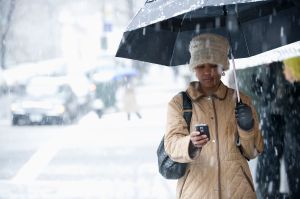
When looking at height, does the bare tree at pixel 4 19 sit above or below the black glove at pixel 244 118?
above

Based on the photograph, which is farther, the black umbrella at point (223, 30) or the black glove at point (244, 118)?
the black umbrella at point (223, 30)

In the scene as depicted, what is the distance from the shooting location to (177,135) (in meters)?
2.99

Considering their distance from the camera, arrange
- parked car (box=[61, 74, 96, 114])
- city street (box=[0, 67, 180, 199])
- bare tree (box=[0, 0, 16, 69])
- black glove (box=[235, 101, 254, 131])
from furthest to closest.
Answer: bare tree (box=[0, 0, 16, 69]) → parked car (box=[61, 74, 96, 114]) → city street (box=[0, 67, 180, 199]) → black glove (box=[235, 101, 254, 131])

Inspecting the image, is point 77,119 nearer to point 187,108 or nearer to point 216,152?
point 187,108

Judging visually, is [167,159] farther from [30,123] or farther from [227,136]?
[30,123]

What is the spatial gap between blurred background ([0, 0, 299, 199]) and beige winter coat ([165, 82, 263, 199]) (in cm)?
243

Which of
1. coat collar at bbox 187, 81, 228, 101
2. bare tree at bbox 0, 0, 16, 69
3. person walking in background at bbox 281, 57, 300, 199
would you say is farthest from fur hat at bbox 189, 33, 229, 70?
bare tree at bbox 0, 0, 16, 69

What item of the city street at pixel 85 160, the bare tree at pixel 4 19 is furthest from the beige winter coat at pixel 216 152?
the bare tree at pixel 4 19

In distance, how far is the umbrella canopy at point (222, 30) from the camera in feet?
11.9

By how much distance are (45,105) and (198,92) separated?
1447cm

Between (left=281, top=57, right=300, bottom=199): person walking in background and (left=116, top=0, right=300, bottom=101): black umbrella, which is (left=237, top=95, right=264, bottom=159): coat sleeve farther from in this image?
(left=281, top=57, right=300, bottom=199): person walking in background

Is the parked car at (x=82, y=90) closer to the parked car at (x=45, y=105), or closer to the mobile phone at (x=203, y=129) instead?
the parked car at (x=45, y=105)

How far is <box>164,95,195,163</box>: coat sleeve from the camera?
2876mm

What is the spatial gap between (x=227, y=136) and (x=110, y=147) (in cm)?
956
